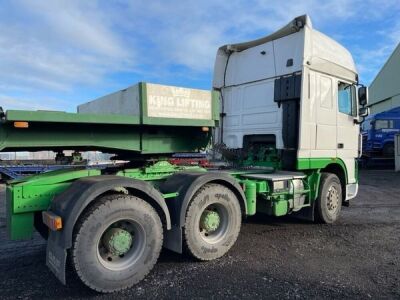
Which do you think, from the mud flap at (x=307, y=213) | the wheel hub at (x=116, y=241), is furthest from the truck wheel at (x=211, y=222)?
the mud flap at (x=307, y=213)

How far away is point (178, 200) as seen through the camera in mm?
4852

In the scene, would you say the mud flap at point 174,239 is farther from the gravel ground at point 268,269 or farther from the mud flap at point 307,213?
the mud flap at point 307,213

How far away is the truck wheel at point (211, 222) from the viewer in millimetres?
4977

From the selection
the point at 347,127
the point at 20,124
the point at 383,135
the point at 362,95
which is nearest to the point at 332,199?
the point at 347,127

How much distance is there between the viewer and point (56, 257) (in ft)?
13.3

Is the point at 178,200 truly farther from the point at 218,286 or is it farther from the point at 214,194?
the point at 218,286

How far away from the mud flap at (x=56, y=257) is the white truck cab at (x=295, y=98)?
4.20 m

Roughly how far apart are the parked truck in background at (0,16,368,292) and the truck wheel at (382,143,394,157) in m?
17.1

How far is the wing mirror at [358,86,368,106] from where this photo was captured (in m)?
8.00

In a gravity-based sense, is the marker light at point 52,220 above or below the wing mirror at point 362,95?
below

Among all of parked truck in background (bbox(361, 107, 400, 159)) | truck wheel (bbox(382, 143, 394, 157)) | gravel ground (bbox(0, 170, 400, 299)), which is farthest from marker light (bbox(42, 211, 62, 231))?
truck wheel (bbox(382, 143, 394, 157))

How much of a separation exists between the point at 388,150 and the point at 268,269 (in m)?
21.6

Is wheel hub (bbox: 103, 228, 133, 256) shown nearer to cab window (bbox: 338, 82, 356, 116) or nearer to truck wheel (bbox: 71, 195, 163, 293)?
truck wheel (bbox: 71, 195, 163, 293)

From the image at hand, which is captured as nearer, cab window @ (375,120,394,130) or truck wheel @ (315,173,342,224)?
truck wheel @ (315,173,342,224)
